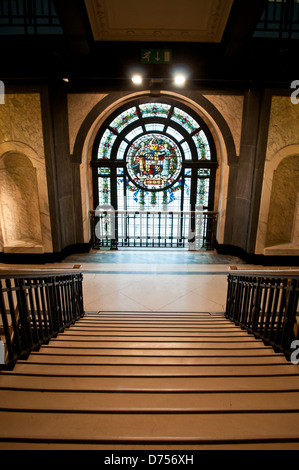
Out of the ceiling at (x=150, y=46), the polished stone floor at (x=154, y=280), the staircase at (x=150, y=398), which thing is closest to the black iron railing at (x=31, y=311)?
the staircase at (x=150, y=398)

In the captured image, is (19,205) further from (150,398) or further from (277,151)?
(150,398)

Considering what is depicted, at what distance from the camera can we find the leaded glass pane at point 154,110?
296 inches

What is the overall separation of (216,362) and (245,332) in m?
1.30

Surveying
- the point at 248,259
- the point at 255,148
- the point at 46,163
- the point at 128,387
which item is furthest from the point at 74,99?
the point at 128,387

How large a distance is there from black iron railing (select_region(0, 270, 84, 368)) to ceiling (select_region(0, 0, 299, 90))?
3.60 m

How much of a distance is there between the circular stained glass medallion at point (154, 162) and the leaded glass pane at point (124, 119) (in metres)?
0.53

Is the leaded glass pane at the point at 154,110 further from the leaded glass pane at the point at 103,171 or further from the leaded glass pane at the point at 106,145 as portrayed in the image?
the leaded glass pane at the point at 103,171

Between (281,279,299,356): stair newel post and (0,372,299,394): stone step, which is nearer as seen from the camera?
(0,372,299,394): stone step

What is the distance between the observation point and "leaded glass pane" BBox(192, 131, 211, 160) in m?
7.68

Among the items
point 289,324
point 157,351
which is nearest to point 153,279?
point 157,351

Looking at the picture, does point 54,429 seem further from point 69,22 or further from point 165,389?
point 69,22

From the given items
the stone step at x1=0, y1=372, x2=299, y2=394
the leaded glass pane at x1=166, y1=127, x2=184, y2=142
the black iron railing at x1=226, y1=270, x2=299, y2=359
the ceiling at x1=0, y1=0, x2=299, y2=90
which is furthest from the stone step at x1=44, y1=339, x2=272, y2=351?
the leaded glass pane at x1=166, y1=127, x2=184, y2=142

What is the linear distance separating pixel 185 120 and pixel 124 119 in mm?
1696

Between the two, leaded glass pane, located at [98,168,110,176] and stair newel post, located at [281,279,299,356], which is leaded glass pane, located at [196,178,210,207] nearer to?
leaded glass pane, located at [98,168,110,176]
